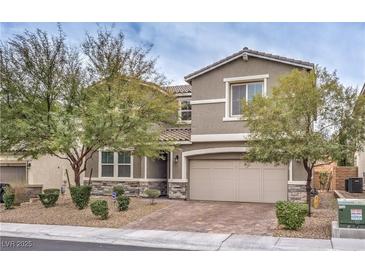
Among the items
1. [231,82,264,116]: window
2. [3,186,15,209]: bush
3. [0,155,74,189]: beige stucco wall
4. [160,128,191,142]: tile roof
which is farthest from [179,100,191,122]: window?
[3,186,15,209]: bush

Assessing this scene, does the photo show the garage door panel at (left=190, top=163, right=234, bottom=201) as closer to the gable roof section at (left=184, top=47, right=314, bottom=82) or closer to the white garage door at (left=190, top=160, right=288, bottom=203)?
the white garage door at (left=190, top=160, right=288, bottom=203)

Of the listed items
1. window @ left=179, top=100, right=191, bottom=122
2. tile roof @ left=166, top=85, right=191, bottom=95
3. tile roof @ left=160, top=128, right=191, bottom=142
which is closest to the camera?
tile roof @ left=160, top=128, right=191, bottom=142

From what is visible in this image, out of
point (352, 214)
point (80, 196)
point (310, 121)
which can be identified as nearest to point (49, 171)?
point (80, 196)

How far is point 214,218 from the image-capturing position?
567 inches

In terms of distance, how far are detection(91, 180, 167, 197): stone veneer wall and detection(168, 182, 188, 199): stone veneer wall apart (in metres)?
1.32

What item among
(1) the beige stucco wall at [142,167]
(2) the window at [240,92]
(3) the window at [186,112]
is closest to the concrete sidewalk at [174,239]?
(1) the beige stucco wall at [142,167]

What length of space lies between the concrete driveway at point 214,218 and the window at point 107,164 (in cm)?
485

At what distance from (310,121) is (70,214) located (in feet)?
31.3

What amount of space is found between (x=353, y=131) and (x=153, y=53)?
28.6 ft

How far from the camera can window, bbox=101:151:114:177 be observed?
21062 millimetres

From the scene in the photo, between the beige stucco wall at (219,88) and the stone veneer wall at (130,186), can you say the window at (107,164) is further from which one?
the beige stucco wall at (219,88)

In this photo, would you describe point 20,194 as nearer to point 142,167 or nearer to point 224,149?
point 142,167

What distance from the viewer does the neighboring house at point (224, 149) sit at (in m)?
17.8
